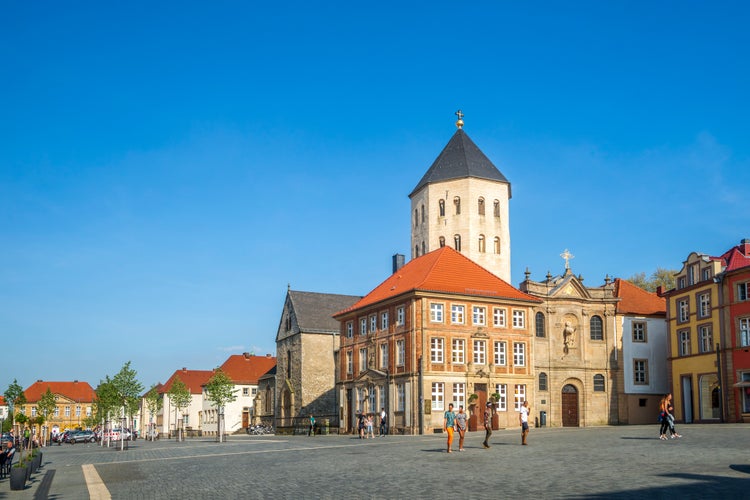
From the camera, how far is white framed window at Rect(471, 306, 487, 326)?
2149 inches

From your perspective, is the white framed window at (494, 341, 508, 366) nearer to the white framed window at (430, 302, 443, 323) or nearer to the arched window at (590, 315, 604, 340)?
the white framed window at (430, 302, 443, 323)

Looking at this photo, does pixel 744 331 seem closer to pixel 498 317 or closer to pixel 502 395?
pixel 498 317

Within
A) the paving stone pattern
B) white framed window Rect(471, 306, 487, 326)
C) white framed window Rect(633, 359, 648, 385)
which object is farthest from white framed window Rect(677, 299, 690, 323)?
the paving stone pattern

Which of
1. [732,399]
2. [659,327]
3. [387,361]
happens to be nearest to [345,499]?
[387,361]

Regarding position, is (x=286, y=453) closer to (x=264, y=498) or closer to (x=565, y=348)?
(x=264, y=498)

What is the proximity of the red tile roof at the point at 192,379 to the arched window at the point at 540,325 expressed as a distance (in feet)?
202

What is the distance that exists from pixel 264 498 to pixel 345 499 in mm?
1911

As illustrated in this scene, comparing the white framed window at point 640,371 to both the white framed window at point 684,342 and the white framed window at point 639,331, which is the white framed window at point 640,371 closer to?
the white framed window at point 639,331

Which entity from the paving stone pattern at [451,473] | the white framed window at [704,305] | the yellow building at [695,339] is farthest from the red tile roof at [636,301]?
the paving stone pattern at [451,473]

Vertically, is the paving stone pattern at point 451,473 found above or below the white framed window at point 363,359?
below

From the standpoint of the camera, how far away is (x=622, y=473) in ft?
66.3

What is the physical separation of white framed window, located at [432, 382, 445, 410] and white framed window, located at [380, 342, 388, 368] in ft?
17.1

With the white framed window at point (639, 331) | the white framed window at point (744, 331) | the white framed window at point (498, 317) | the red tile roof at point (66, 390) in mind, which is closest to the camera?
the white framed window at point (744, 331)

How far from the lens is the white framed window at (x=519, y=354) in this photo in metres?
55.7
